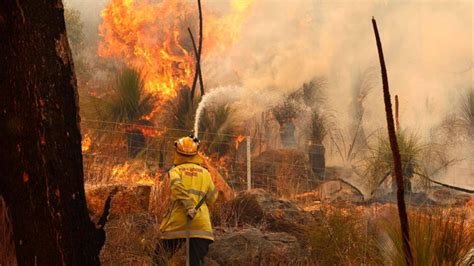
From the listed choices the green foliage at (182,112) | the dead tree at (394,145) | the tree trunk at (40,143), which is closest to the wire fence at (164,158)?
the green foliage at (182,112)

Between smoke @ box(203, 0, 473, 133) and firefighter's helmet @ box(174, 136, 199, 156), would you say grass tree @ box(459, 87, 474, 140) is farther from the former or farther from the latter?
firefighter's helmet @ box(174, 136, 199, 156)

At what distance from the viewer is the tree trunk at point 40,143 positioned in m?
4.17

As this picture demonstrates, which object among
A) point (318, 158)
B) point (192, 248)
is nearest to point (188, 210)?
point (192, 248)

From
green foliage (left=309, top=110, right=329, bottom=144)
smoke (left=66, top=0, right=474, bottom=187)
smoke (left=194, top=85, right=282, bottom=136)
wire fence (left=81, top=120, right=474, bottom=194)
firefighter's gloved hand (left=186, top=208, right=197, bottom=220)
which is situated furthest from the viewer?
smoke (left=66, top=0, right=474, bottom=187)

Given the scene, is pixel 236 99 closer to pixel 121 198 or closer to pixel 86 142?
pixel 86 142

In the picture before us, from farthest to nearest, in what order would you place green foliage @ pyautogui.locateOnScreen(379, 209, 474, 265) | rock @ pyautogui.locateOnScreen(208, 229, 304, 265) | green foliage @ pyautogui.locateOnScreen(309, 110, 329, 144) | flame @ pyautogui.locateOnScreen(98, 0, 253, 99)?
flame @ pyautogui.locateOnScreen(98, 0, 253, 99) < green foliage @ pyautogui.locateOnScreen(309, 110, 329, 144) < rock @ pyautogui.locateOnScreen(208, 229, 304, 265) < green foliage @ pyautogui.locateOnScreen(379, 209, 474, 265)

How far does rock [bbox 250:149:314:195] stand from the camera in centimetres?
1385

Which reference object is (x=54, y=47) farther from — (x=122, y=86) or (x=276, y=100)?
(x=276, y=100)

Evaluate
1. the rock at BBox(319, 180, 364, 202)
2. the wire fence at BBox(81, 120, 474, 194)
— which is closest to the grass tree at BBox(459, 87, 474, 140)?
the wire fence at BBox(81, 120, 474, 194)

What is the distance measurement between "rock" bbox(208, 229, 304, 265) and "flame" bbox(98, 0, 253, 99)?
1061cm

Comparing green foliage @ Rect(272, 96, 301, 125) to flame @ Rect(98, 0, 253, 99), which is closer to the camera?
flame @ Rect(98, 0, 253, 99)

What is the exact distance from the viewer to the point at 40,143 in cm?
419

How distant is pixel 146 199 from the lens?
1009 cm

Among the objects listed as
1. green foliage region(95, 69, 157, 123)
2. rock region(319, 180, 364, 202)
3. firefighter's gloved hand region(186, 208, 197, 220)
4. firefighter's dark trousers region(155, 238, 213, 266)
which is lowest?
rock region(319, 180, 364, 202)
